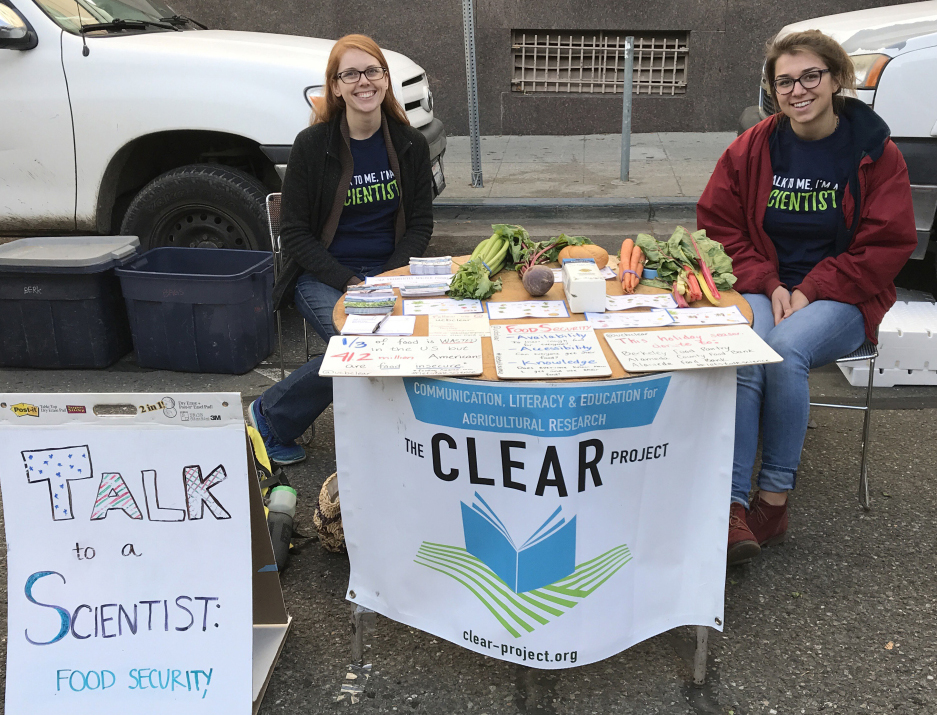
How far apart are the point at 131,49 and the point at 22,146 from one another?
2.83 ft

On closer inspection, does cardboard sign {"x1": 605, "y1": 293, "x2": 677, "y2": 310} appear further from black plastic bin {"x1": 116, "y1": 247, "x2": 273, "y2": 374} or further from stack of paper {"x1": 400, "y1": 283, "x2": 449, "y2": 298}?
black plastic bin {"x1": 116, "y1": 247, "x2": 273, "y2": 374}

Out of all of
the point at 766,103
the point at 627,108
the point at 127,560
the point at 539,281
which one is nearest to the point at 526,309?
the point at 539,281

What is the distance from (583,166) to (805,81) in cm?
528

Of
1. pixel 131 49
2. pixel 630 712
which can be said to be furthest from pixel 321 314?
pixel 131 49

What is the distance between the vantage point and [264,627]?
256 centimetres

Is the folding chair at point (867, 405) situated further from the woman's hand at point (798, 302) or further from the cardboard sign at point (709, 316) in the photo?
the cardboard sign at point (709, 316)

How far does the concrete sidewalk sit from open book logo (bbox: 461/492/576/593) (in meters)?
4.89

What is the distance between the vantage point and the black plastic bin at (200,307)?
173 inches

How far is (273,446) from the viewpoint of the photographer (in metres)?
3.67

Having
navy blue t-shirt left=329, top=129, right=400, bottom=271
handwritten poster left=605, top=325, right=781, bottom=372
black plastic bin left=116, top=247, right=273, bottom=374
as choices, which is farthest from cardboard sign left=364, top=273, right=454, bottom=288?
black plastic bin left=116, top=247, right=273, bottom=374

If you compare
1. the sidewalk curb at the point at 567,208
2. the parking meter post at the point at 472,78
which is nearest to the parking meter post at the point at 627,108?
the sidewalk curb at the point at 567,208

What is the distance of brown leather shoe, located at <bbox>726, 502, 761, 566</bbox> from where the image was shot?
2787 mm

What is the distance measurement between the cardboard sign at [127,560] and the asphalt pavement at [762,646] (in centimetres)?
34

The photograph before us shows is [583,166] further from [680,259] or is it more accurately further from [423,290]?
[423,290]
